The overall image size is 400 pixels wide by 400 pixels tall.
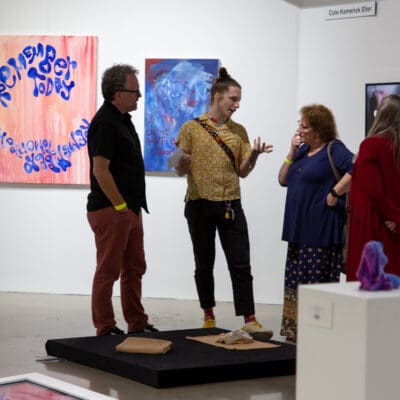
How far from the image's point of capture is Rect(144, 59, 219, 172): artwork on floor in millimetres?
7273

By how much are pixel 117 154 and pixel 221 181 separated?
70 cm

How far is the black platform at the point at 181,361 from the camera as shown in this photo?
160 inches

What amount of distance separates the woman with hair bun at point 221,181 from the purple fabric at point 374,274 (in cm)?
260

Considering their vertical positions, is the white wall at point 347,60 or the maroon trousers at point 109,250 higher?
the white wall at point 347,60

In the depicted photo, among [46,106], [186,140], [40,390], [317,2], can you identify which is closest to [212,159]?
[186,140]

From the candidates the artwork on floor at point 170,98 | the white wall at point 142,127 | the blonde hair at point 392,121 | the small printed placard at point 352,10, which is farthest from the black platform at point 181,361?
the small printed placard at point 352,10

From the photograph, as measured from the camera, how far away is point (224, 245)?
5410 mm

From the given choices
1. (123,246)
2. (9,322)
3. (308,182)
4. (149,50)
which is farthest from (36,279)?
(308,182)

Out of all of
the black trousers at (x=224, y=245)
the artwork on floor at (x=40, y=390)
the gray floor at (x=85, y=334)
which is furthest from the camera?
the black trousers at (x=224, y=245)

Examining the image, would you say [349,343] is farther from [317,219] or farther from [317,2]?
[317,2]

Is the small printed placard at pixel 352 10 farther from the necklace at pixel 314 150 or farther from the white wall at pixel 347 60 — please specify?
the necklace at pixel 314 150

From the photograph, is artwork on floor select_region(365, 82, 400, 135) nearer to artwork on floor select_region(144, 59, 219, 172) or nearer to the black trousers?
artwork on floor select_region(144, 59, 219, 172)

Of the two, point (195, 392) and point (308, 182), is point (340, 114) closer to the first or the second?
point (308, 182)

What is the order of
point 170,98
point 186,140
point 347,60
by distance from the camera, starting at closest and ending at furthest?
1. point 186,140
2. point 347,60
3. point 170,98
